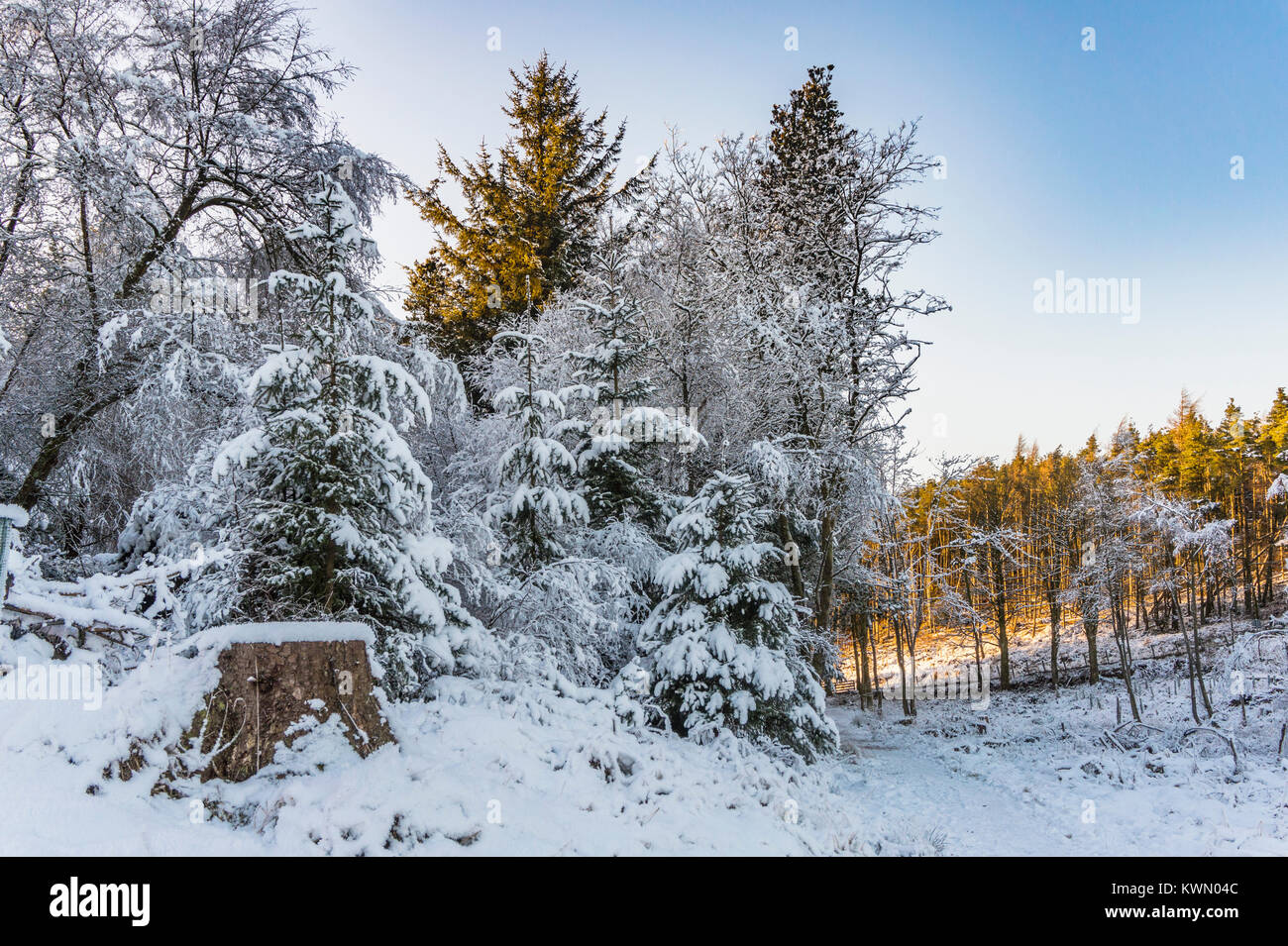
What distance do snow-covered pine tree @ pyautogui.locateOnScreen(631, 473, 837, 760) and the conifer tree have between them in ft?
33.8

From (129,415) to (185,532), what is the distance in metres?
2.28

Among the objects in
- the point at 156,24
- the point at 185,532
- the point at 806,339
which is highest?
the point at 156,24

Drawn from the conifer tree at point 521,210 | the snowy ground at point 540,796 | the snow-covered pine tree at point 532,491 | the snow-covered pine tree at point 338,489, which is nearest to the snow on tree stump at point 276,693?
the snowy ground at point 540,796

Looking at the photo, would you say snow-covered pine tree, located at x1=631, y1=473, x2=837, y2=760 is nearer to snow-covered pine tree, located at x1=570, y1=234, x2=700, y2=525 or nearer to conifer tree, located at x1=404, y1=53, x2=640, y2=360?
snow-covered pine tree, located at x1=570, y1=234, x2=700, y2=525

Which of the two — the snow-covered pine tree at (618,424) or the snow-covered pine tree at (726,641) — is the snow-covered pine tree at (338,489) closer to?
the snow-covered pine tree at (726,641)

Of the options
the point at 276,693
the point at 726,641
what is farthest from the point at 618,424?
the point at 276,693

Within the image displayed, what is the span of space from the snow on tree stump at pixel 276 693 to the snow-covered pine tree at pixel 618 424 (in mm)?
6119

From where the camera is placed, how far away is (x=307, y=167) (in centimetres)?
971

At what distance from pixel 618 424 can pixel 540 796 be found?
685cm

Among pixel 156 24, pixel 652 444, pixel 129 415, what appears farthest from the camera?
pixel 652 444

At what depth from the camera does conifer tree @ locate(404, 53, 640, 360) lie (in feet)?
59.1

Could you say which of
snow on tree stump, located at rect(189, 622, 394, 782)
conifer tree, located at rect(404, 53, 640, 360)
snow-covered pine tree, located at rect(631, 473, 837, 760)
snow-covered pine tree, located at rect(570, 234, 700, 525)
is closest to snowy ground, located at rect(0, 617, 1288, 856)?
snow on tree stump, located at rect(189, 622, 394, 782)
